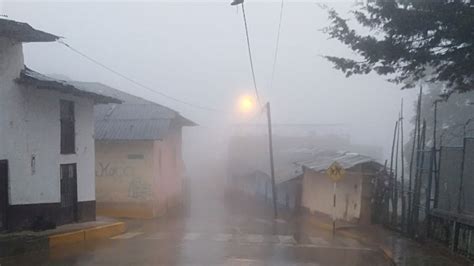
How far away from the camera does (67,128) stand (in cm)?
1919

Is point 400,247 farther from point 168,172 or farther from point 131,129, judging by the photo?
point 168,172

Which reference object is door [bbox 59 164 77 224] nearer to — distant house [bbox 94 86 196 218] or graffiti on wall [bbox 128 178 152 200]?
distant house [bbox 94 86 196 218]

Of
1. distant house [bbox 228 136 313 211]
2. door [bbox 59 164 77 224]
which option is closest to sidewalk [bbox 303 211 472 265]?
distant house [bbox 228 136 313 211]

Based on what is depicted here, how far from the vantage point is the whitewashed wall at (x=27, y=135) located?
15.5 metres

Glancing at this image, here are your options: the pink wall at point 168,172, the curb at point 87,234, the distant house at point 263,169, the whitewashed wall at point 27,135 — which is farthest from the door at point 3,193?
the distant house at point 263,169

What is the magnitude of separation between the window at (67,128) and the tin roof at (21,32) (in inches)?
125

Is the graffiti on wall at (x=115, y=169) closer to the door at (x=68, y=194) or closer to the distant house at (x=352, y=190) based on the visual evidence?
the door at (x=68, y=194)

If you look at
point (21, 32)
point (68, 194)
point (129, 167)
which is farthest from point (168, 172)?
point (21, 32)

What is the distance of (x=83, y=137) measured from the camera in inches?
798

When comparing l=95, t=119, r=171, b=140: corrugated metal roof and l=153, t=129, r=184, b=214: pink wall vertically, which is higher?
l=95, t=119, r=171, b=140: corrugated metal roof

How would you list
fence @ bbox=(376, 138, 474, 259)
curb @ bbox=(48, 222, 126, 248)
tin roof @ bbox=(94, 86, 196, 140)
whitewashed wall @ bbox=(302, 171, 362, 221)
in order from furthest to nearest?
tin roof @ bbox=(94, 86, 196, 140) → whitewashed wall @ bbox=(302, 171, 362, 221) → curb @ bbox=(48, 222, 126, 248) → fence @ bbox=(376, 138, 474, 259)

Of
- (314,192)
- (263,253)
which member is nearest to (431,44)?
(263,253)

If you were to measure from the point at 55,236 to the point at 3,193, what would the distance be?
2.05 metres

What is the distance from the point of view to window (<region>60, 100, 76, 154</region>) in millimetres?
18859
